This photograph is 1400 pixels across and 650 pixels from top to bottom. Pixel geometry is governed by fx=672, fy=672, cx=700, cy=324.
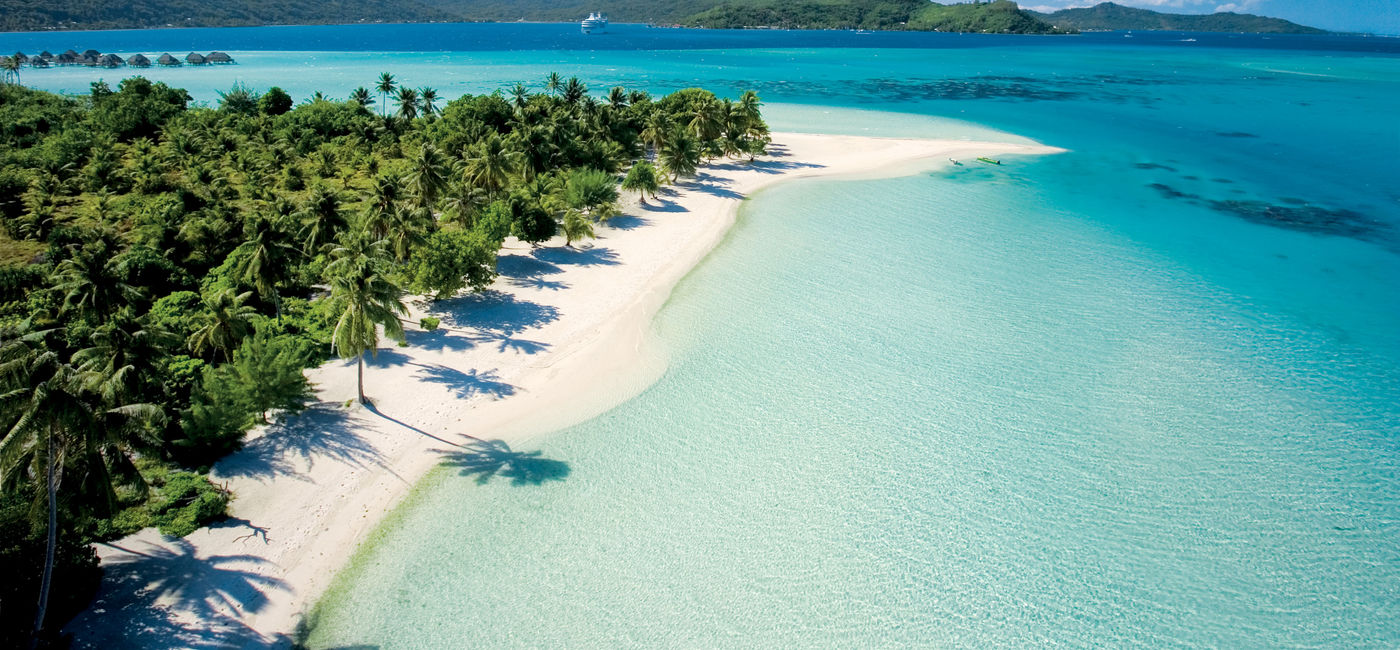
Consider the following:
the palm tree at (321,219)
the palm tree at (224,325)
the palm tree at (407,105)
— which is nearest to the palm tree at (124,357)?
the palm tree at (224,325)

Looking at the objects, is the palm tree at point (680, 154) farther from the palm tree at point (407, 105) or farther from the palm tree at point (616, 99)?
the palm tree at point (407, 105)

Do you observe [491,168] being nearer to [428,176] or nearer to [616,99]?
[428,176]

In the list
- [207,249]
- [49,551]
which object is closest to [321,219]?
[207,249]

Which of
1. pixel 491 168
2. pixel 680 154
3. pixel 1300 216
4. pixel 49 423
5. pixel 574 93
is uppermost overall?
pixel 574 93

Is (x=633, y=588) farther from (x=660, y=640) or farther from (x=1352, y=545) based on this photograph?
(x=1352, y=545)

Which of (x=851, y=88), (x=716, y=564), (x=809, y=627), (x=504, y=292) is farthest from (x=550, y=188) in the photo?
(x=851, y=88)

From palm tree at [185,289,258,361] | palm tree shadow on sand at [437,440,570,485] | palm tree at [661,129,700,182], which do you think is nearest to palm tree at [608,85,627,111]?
palm tree at [661,129,700,182]

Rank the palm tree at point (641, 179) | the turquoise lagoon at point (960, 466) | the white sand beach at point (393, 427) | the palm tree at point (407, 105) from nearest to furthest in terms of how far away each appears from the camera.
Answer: the white sand beach at point (393, 427) → the turquoise lagoon at point (960, 466) → the palm tree at point (641, 179) → the palm tree at point (407, 105)
